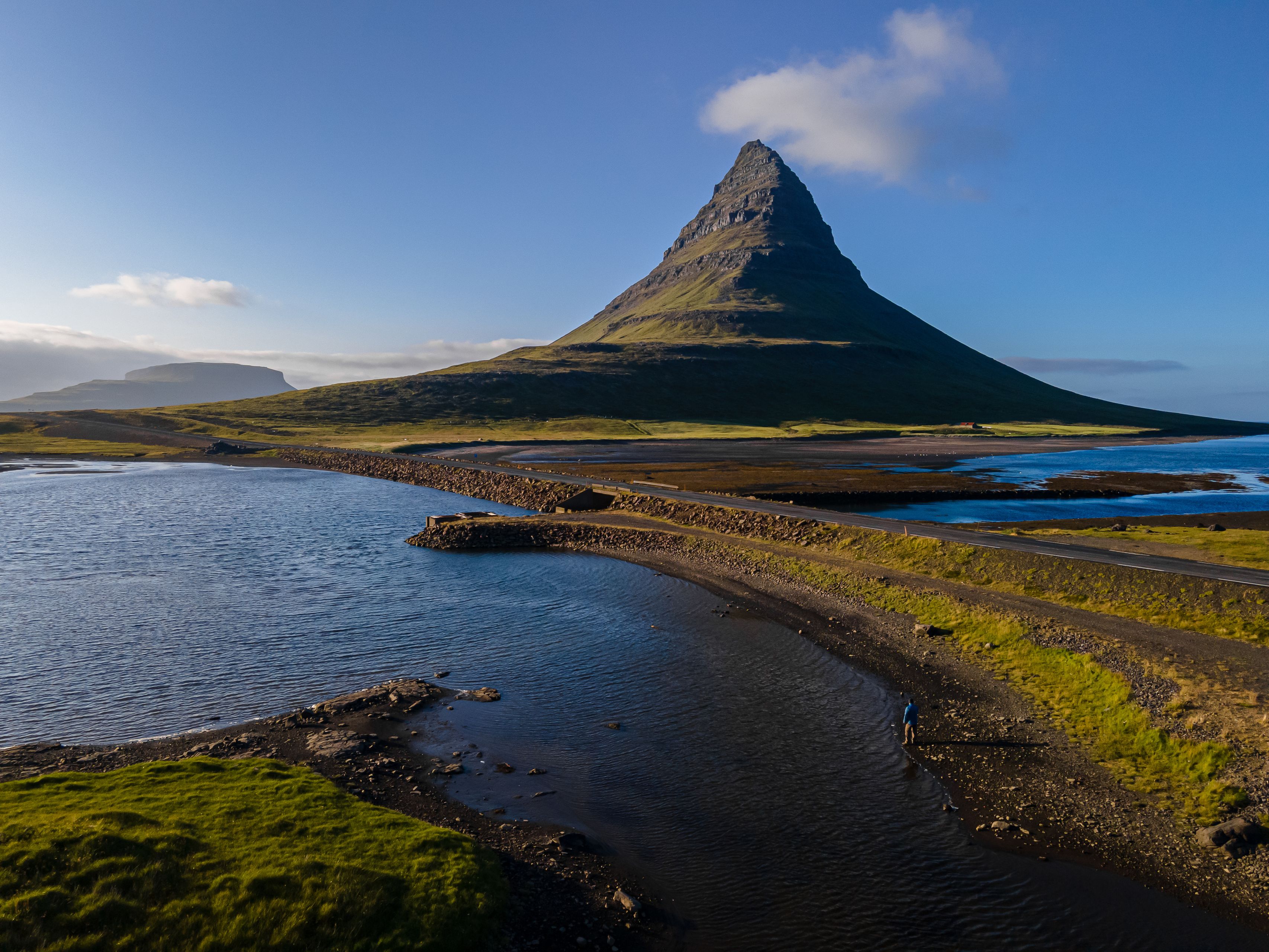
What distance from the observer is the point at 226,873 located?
15.7 metres

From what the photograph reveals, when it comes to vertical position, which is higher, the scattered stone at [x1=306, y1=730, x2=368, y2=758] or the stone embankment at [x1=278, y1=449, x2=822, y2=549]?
the stone embankment at [x1=278, y1=449, x2=822, y2=549]

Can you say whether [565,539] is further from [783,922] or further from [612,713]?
[783,922]

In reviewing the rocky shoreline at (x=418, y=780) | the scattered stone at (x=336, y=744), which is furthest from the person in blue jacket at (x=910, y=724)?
the scattered stone at (x=336, y=744)

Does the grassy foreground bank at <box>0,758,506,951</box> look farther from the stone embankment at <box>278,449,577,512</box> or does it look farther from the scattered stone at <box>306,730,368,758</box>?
the stone embankment at <box>278,449,577,512</box>

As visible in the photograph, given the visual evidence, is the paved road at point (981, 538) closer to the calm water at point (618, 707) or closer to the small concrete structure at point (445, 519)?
the calm water at point (618, 707)

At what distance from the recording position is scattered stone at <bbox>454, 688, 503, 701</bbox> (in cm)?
3152

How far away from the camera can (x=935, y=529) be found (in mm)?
59875

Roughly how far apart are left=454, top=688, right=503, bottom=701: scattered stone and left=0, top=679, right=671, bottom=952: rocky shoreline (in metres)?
0.11

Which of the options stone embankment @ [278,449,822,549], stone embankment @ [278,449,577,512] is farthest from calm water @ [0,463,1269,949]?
stone embankment @ [278,449,577,512]

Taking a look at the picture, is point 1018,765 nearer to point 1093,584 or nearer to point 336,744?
point 1093,584

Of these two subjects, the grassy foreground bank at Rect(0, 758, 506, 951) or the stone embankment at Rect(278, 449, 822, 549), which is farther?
the stone embankment at Rect(278, 449, 822, 549)

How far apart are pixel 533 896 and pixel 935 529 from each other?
5149 centimetres

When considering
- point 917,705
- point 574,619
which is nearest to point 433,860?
point 917,705

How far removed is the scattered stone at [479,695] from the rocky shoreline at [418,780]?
0.11m
